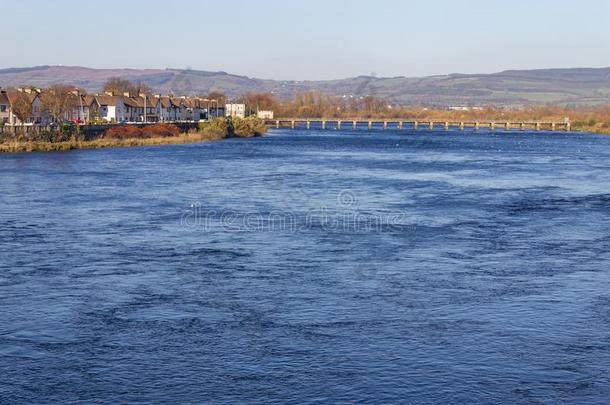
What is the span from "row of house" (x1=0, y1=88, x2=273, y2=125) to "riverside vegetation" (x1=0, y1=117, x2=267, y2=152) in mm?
13494

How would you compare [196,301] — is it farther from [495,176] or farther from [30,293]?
[495,176]

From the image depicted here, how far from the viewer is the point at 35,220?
122 ft

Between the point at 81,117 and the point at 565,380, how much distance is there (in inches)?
4742

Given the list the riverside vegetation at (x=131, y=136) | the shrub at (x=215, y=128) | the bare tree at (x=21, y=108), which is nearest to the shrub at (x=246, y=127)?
the riverside vegetation at (x=131, y=136)

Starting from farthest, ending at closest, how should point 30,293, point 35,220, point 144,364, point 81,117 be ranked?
point 81,117
point 35,220
point 30,293
point 144,364

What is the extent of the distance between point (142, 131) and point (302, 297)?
3333 inches

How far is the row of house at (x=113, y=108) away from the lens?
111m

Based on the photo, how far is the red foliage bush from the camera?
99.9m

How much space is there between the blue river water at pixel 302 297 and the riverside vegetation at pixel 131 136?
3691 cm

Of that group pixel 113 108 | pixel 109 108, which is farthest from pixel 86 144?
pixel 113 108

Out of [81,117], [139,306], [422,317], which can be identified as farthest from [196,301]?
[81,117]

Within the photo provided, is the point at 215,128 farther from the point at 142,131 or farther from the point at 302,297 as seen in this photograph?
the point at 302,297

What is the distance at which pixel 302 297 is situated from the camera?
2384cm

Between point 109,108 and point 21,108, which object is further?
point 109,108
